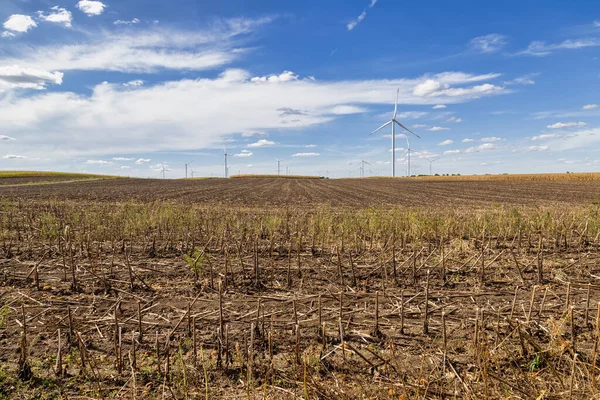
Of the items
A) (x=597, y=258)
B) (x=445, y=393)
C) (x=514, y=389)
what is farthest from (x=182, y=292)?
(x=597, y=258)

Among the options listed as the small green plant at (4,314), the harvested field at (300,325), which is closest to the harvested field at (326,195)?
the harvested field at (300,325)

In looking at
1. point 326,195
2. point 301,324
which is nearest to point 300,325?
point 301,324

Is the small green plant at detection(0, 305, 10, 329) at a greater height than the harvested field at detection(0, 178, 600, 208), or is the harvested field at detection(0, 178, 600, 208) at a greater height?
the harvested field at detection(0, 178, 600, 208)

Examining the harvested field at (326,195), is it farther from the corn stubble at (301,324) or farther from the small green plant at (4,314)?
the small green plant at (4,314)

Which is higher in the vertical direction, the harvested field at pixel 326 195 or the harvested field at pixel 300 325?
the harvested field at pixel 326 195

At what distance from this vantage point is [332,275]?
8.07 metres

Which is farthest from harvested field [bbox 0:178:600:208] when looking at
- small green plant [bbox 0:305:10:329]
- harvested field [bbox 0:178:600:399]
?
small green plant [bbox 0:305:10:329]

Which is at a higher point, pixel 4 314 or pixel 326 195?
pixel 326 195

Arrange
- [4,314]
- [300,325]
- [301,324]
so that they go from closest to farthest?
[4,314], [300,325], [301,324]

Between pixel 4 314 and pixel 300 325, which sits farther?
pixel 300 325

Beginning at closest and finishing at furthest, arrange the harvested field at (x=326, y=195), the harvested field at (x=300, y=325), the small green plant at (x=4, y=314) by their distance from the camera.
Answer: the harvested field at (x=300, y=325) < the small green plant at (x=4, y=314) < the harvested field at (x=326, y=195)

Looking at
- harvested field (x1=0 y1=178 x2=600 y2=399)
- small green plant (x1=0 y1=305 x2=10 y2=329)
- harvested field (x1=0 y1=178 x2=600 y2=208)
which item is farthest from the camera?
harvested field (x1=0 y1=178 x2=600 y2=208)

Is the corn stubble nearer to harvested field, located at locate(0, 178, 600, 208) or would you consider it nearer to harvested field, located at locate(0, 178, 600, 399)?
harvested field, located at locate(0, 178, 600, 399)

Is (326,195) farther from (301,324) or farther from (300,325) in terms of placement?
(300,325)
